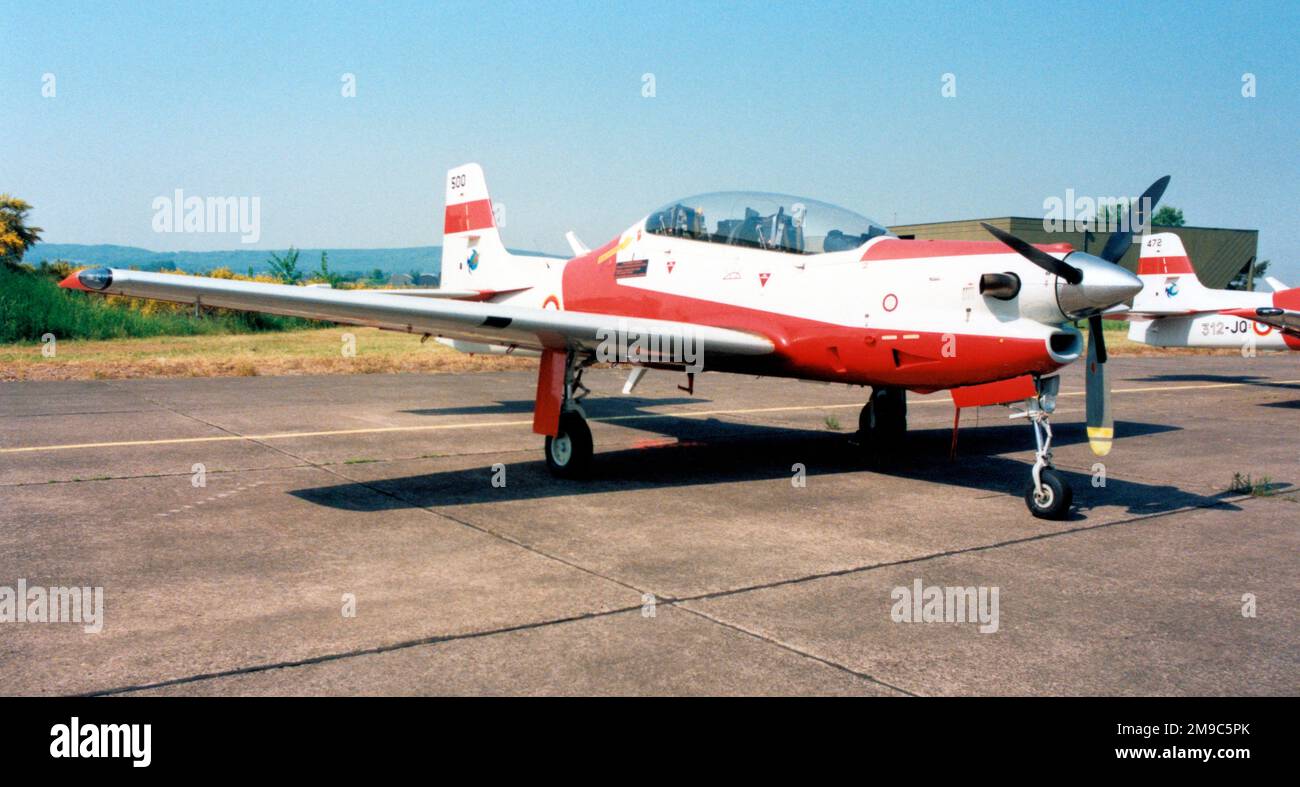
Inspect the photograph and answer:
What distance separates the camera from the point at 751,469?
30.4 ft

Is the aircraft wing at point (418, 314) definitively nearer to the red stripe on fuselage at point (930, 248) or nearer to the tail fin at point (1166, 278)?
the red stripe on fuselage at point (930, 248)

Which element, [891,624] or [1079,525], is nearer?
[891,624]

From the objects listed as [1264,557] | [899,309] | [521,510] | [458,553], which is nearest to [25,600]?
[458,553]

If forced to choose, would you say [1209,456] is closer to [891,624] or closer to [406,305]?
[891,624]

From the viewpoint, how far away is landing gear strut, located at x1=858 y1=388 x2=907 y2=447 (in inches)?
408

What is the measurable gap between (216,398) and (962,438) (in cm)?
1074

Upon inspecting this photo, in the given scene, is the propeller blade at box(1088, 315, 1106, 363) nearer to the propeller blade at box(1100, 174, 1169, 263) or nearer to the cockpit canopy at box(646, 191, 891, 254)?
the propeller blade at box(1100, 174, 1169, 263)

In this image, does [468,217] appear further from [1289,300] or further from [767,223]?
[1289,300]

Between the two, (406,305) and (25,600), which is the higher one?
(406,305)

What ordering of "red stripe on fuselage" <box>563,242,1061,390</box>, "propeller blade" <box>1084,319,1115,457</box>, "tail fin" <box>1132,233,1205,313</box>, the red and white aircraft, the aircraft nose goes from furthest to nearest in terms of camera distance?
"tail fin" <box>1132,233,1205,313</box> < the red and white aircraft < "propeller blade" <box>1084,319,1115,457</box> < "red stripe on fuselage" <box>563,242,1061,390</box> < the aircraft nose

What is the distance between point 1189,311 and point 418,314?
1933 centimetres

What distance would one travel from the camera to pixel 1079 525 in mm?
7062

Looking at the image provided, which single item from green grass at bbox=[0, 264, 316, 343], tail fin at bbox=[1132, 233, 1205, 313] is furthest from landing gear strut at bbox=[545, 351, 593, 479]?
green grass at bbox=[0, 264, 316, 343]

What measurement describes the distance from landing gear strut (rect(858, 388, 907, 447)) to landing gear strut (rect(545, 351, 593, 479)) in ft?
11.7
